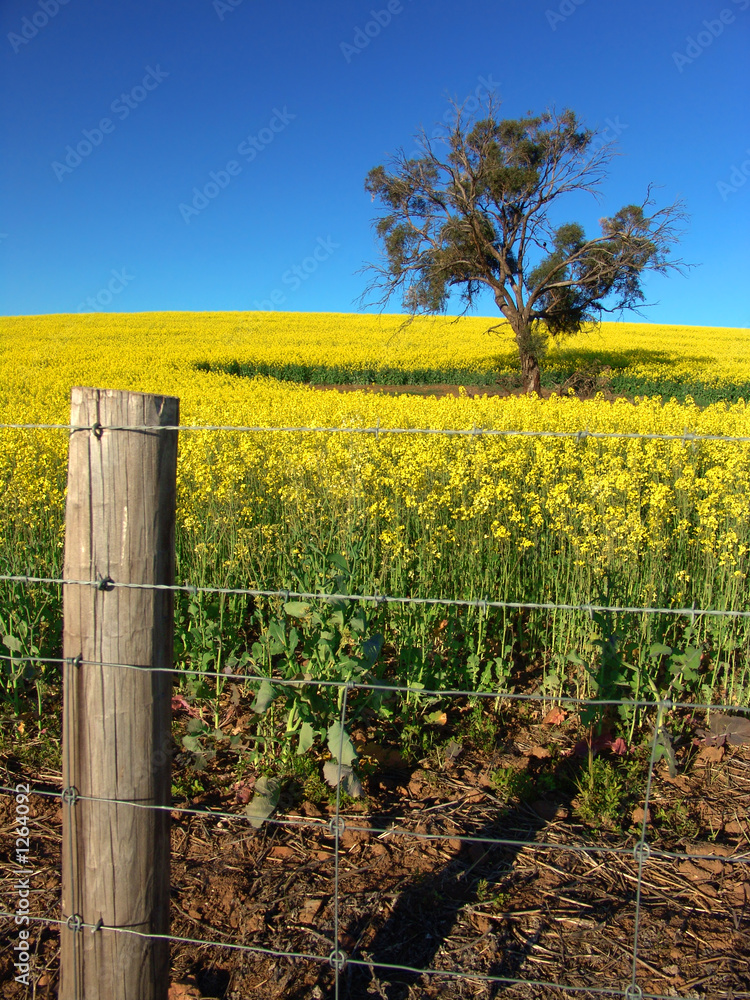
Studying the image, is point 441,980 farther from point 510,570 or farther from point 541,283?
point 541,283

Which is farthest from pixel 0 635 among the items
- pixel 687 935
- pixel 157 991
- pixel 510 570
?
pixel 687 935

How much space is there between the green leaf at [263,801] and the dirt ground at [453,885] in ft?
0.33

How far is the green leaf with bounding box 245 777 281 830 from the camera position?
2.25 meters

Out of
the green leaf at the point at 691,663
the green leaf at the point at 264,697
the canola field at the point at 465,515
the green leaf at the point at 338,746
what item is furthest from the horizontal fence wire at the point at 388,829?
the canola field at the point at 465,515

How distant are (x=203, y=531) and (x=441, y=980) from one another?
3006mm

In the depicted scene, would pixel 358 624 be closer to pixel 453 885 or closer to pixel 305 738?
pixel 305 738

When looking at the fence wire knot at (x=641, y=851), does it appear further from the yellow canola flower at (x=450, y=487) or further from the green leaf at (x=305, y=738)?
the yellow canola flower at (x=450, y=487)

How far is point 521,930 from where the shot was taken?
1.94 metres

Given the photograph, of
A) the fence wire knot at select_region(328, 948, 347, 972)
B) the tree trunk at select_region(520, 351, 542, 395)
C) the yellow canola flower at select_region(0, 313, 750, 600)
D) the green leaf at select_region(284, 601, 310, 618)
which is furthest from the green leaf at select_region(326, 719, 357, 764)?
the tree trunk at select_region(520, 351, 542, 395)

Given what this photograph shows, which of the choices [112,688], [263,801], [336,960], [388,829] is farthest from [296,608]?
[336,960]

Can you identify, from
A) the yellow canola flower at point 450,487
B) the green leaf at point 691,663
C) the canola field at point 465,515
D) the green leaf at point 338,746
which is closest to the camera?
the green leaf at point 338,746

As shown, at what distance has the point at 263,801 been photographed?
232 centimetres

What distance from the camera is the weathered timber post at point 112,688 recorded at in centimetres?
156

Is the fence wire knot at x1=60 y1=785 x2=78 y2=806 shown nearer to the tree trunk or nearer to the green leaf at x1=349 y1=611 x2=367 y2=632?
the green leaf at x1=349 y1=611 x2=367 y2=632
